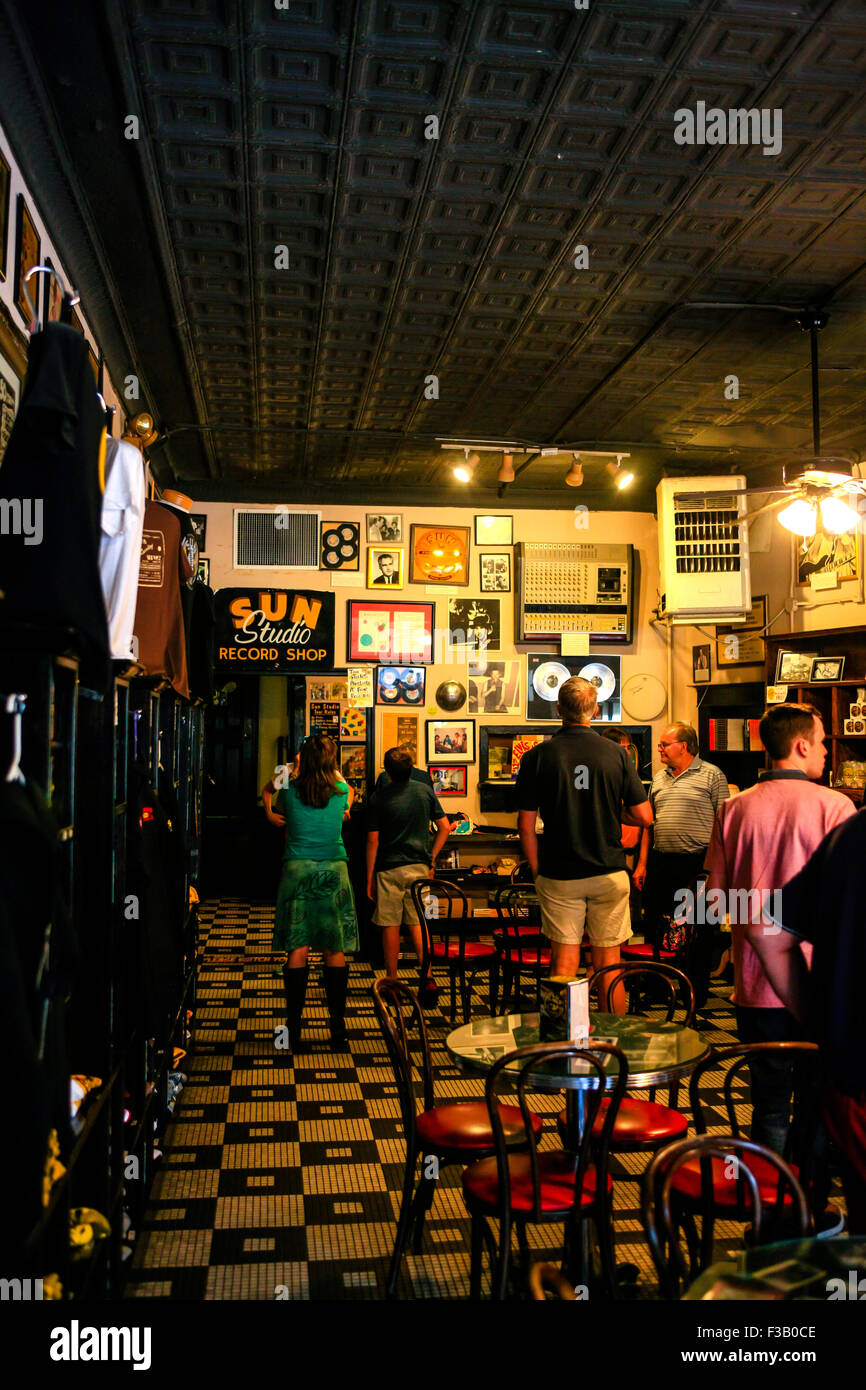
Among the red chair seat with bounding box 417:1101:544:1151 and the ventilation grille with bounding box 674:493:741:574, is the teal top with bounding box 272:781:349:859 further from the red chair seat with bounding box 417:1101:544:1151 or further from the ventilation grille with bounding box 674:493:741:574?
the ventilation grille with bounding box 674:493:741:574

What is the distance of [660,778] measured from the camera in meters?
7.27

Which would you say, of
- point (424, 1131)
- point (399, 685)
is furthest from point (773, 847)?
point (399, 685)

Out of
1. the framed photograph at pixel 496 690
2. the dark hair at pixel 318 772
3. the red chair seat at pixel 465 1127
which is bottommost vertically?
the red chair seat at pixel 465 1127

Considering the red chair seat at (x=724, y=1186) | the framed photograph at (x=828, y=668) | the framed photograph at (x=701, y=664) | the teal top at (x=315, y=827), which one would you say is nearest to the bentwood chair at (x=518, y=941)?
the teal top at (x=315, y=827)

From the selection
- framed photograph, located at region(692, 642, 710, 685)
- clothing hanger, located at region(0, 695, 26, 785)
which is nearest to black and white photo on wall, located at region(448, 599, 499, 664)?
framed photograph, located at region(692, 642, 710, 685)

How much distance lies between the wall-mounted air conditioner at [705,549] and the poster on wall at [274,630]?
300 cm

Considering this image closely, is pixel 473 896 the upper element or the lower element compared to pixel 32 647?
lower

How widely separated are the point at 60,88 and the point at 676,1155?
3.73 metres

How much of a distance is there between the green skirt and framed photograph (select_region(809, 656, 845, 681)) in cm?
378

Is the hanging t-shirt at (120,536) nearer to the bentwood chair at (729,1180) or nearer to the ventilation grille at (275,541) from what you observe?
the bentwood chair at (729,1180)

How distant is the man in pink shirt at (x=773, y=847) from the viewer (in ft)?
11.2

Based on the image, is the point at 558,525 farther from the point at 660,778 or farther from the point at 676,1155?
the point at 676,1155
